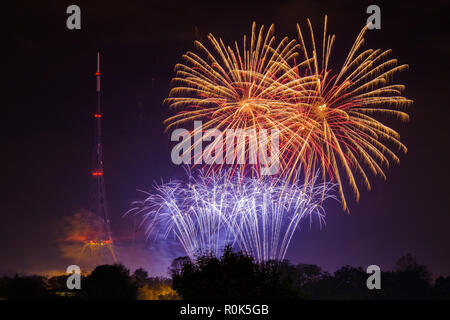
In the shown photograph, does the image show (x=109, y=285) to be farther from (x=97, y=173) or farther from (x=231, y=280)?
(x=231, y=280)

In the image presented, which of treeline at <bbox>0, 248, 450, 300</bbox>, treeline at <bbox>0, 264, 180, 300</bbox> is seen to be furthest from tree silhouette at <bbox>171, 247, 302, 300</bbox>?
treeline at <bbox>0, 264, 180, 300</bbox>

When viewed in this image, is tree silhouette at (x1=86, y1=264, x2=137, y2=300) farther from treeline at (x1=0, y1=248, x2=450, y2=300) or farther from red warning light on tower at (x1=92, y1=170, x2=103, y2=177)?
red warning light on tower at (x1=92, y1=170, x2=103, y2=177)

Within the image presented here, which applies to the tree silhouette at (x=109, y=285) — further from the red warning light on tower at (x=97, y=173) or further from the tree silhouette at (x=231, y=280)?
the tree silhouette at (x=231, y=280)

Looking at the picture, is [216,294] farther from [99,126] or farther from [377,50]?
[99,126]

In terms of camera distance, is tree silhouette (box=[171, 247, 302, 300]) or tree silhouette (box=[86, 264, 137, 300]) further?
tree silhouette (box=[86, 264, 137, 300])

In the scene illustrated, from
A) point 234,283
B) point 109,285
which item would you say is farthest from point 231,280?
point 109,285

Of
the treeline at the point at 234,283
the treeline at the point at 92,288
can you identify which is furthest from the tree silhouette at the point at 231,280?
the treeline at the point at 92,288

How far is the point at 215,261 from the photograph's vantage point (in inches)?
1826

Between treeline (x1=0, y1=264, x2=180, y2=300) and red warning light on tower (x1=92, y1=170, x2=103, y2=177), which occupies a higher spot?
red warning light on tower (x1=92, y1=170, x2=103, y2=177)

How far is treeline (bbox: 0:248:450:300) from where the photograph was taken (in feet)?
145

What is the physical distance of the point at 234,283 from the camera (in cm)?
4353
